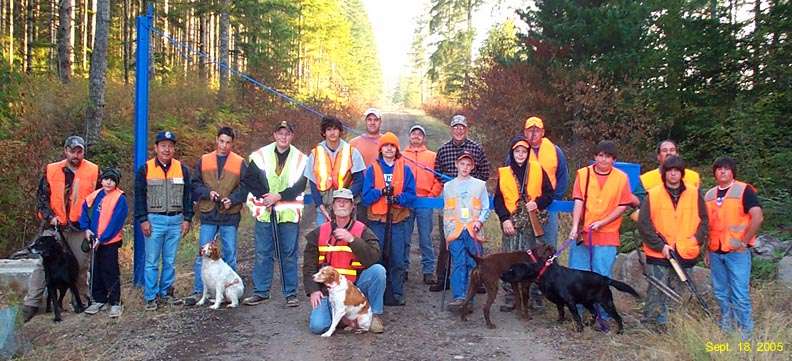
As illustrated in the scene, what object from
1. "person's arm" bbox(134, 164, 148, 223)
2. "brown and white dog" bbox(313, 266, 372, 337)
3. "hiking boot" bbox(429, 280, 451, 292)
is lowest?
"hiking boot" bbox(429, 280, 451, 292)

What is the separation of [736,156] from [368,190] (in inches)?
259

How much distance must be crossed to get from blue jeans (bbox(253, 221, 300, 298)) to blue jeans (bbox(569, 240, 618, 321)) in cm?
325

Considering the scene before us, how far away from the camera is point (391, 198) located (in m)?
7.07

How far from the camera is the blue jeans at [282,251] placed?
280 inches

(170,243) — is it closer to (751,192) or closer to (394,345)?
(394,345)

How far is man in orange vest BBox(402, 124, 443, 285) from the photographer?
26.6ft

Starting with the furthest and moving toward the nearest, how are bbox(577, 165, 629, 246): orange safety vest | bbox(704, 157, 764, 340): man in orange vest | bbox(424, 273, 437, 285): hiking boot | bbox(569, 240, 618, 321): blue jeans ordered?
bbox(424, 273, 437, 285): hiking boot → bbox(569, 240, 618, 321): blue jeans → bbox(577, 165, 629, 246): orange safety vest → bbox(704, 157, 764, 340): man in orange vest

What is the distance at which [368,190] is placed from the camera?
279 inches

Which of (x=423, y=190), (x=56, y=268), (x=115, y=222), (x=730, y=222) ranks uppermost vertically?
(x=423, y=190)

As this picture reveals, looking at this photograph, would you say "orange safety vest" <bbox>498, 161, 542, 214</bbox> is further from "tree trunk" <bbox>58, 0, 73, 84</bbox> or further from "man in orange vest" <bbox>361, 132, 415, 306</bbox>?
"tree trunk" <bbox>58, 0, 73, 84</bbox>

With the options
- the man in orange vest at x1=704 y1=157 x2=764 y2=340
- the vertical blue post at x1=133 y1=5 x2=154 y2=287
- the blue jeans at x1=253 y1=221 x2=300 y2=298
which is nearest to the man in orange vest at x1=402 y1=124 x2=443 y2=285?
the blue jeans at x1=253 y1=221 x2=300 y2=298

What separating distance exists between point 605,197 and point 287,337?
3.60 meters

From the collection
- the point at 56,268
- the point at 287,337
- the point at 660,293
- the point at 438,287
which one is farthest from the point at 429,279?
the point at 56,268

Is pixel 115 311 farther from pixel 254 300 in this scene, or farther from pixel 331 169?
pixel 331 169
